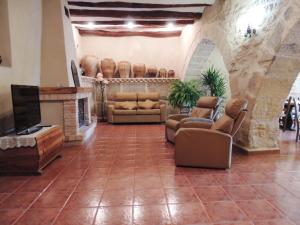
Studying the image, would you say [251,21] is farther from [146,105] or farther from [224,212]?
[146,105]

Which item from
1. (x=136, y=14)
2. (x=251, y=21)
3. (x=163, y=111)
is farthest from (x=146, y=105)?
(x=251, y=21)

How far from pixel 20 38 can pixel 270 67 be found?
12.6 feet

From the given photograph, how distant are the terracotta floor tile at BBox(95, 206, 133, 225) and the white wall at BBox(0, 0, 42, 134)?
2.21 metres

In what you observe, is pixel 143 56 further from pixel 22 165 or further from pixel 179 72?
pixel 22 165

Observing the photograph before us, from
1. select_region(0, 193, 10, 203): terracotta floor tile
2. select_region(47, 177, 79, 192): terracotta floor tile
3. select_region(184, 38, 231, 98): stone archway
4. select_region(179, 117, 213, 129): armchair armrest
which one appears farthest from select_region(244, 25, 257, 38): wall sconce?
select_region(0, 193, 10, 203): terracotta floor tile

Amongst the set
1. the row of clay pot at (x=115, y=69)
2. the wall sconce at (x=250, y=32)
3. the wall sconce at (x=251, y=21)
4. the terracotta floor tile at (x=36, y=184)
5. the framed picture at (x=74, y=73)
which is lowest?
the terracotta floor tile at (x=36, y=184)

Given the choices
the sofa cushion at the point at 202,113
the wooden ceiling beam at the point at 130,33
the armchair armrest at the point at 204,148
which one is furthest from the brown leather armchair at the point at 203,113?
the wooden ceiling beam at the point at 130,33

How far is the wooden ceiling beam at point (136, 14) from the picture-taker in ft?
19.5

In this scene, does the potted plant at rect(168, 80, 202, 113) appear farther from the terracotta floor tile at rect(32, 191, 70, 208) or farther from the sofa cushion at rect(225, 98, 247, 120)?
the terracotta floor tile at rect(32, 191, 70, 208)

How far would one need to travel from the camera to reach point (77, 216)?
83.9 inches

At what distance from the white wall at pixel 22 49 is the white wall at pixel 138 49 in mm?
3597

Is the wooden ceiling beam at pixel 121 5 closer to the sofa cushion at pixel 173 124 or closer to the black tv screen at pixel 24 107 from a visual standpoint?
the black tv screen at pixel 24 107

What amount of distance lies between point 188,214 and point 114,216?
0.64 m

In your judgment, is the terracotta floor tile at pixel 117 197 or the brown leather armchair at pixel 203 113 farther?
the brown leather armchair at pixel 203 113
